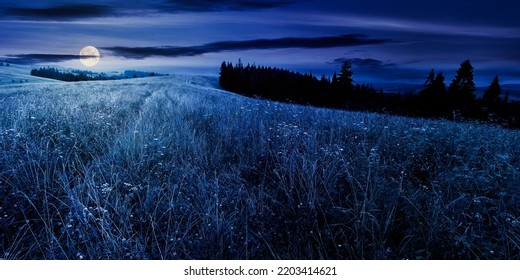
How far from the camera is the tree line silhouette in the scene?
2840 millimetres

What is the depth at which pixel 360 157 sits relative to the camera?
2578 mm

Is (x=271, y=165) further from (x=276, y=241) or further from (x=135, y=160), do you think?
(x=135, y=160)

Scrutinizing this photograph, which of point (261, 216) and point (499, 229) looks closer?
point (499, 229)

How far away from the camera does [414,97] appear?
4906mm

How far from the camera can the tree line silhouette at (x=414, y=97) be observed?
2.84 m

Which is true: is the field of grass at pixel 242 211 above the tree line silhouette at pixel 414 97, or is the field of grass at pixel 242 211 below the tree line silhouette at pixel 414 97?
below

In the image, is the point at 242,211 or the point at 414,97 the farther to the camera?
the point at 414,97

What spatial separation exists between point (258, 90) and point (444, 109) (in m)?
6.86

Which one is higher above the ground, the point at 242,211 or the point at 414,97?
the point at 414,97

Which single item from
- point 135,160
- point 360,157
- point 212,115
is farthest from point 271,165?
point 212,115

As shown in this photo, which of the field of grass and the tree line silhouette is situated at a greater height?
the tree line silhouette

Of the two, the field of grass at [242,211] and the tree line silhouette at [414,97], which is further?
the tree line silhouette at [414,97]

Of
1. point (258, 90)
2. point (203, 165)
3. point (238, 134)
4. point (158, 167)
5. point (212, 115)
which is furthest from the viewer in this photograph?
point (258, 90)
